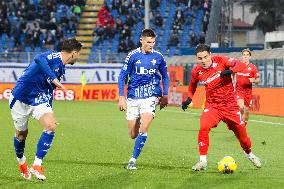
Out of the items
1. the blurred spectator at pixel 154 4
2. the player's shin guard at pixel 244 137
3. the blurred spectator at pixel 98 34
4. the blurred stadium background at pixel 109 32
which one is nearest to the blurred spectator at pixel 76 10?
the blurred stadium background at pixel 109 32

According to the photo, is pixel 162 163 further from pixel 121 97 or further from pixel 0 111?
Result: pixel 0 111

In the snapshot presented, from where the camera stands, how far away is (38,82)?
1102 cm

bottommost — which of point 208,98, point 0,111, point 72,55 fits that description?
point 0,111

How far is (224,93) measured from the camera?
12.3 m

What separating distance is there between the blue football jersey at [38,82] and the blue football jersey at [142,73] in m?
1.92

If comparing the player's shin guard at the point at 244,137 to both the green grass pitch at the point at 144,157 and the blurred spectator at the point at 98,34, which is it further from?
the blurred spectator at the point at 98,34

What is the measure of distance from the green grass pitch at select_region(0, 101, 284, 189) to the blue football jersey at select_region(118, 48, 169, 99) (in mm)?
1264

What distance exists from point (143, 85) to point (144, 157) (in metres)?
2.02

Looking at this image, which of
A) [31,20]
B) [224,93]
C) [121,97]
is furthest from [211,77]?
[31,20]

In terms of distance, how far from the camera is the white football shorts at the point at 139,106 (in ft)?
41.5

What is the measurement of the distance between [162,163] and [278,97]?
16386 mm

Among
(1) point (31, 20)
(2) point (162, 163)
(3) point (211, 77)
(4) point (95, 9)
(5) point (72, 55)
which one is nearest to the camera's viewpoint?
(5) point (72, 55)

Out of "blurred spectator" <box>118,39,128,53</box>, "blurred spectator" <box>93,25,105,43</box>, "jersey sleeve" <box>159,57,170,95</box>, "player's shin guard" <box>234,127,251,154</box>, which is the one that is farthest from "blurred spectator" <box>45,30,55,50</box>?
"player's shin guard" <box>234,127,251,154</box>

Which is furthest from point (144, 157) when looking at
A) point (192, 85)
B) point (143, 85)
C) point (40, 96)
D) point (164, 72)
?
point (40, 96)
